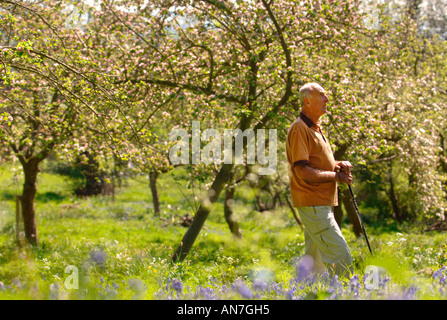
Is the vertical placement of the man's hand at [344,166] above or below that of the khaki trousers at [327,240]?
above

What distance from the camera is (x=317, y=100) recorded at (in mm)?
4281

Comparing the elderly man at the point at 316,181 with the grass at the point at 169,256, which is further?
the elderly man at the point at 316,181

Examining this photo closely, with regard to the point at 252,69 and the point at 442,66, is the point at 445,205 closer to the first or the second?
the point at 252,69

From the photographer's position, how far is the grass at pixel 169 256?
10.7 ft

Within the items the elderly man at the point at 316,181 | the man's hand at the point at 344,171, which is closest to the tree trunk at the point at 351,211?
the man's hand at the point at 344,171

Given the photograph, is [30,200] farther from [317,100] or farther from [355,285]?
[355,285]

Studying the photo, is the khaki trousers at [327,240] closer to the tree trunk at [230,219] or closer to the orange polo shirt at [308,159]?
the orange polo shirt at [308,159]

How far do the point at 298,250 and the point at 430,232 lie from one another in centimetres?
733

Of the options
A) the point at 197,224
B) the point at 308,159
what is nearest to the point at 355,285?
the point at 308,159

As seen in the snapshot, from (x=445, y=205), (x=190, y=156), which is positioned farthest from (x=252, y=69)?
(x=445, y=205)

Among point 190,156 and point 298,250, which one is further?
point 298,250

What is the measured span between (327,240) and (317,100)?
4.68 feet

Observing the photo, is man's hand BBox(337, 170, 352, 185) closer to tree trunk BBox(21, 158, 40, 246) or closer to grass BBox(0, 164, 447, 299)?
grass BBox(0, 164, 447, 299)
